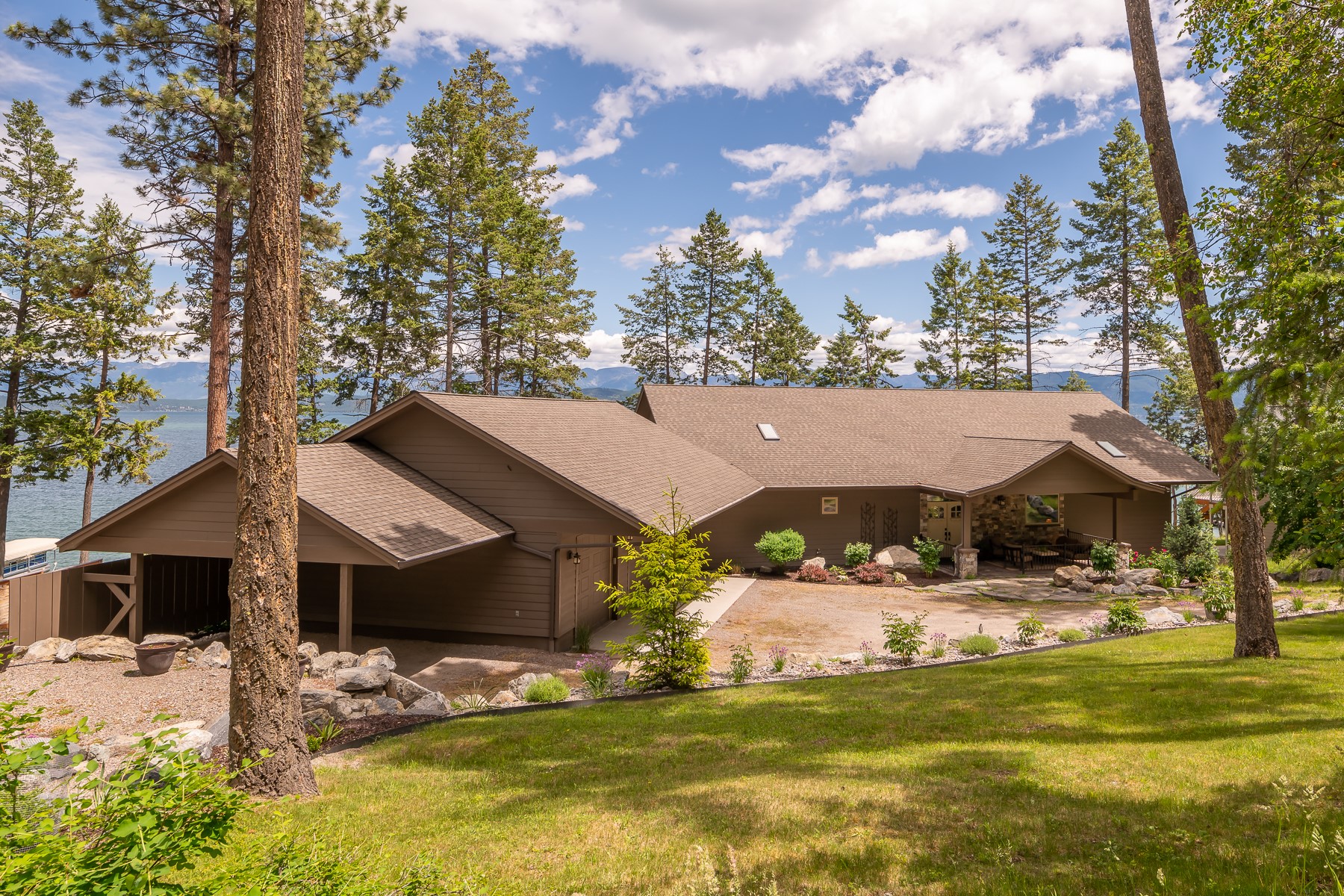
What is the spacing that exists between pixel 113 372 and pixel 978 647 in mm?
31068

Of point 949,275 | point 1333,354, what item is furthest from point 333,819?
point 949,275

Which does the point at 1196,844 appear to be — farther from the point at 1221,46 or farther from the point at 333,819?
the point at 1221,46

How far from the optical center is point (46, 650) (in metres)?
11.3

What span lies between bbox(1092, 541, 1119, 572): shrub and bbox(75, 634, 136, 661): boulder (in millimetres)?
22359

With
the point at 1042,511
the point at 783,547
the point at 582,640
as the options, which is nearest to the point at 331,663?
the point at 582,640

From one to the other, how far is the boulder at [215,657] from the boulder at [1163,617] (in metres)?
17.1

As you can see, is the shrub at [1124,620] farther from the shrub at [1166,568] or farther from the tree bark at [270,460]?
the tree bark at [270,460]

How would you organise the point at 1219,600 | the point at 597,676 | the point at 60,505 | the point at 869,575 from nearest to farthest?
the point at 597,676, the point at 1219,600, the point at 869,575, the point at 60,505

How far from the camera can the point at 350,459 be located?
13875 mm

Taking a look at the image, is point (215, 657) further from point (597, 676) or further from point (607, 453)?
point (607, 453)

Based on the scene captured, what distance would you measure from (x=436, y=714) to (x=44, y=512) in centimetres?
6182

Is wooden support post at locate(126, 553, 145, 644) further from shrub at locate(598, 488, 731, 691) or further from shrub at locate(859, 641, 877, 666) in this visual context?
shrub at locate(859, 641, 877, 666)

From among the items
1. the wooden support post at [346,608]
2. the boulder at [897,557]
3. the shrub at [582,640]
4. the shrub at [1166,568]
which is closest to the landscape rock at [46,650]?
the wooden support post at [346,608]

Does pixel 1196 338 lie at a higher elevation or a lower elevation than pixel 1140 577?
higher
